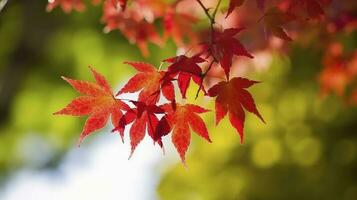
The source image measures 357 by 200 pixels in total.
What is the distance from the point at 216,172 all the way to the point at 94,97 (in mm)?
3799

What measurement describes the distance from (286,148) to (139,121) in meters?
3.69

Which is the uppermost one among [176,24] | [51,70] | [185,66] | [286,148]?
[185,66]

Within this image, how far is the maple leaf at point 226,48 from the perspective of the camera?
51.9 inches

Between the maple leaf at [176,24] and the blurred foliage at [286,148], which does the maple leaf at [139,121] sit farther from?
the blurred foliage at [286,148]

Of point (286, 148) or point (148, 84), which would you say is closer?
point (148, 84)

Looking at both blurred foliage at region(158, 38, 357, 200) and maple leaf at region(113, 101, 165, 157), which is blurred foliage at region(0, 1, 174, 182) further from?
maple leaf at region(113, 101, 165, 157)

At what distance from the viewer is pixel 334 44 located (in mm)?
3121

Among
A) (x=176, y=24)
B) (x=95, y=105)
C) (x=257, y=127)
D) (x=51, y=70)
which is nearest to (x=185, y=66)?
(x=95, y=105)

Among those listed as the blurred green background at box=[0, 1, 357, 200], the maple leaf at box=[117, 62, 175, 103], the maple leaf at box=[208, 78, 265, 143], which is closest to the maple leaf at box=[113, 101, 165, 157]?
the maple leaf at box=[117, 62, 175, 103]

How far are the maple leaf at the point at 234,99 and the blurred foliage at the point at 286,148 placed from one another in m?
3.32

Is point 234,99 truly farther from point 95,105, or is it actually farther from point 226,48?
point 95,105

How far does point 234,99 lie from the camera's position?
1.31m

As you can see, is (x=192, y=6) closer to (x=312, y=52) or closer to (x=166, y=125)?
(x=166, y=125)

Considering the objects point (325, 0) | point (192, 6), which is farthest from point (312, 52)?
point (325, 0)
